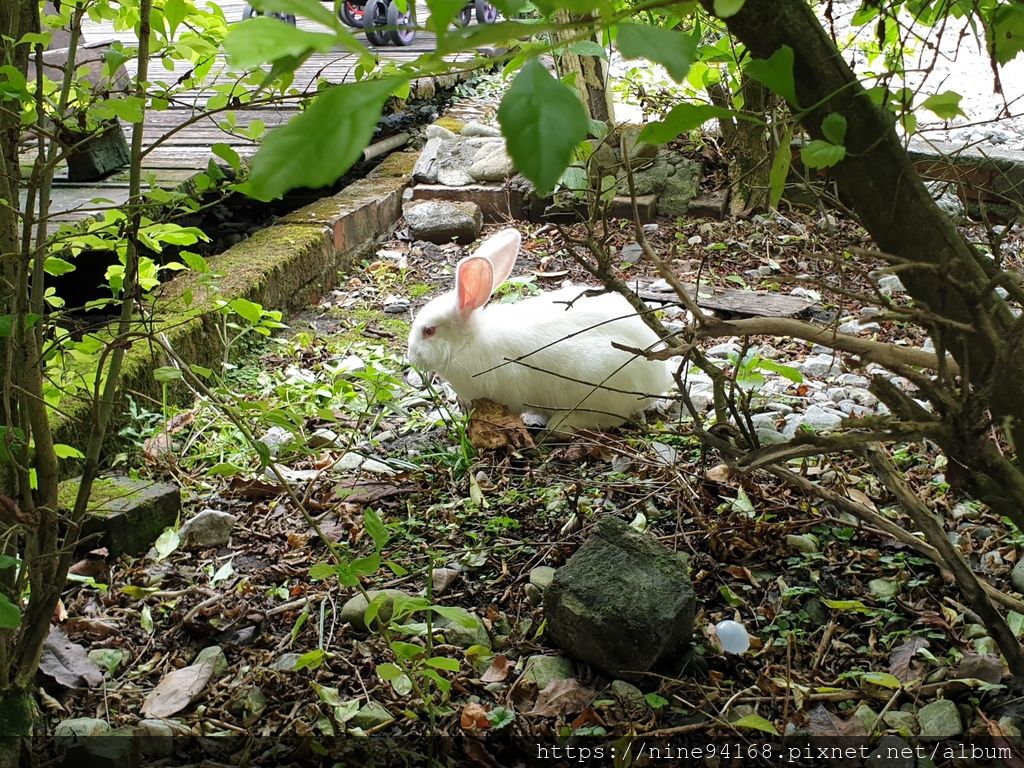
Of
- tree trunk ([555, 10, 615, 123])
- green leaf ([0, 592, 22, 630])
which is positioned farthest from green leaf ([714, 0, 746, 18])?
tree trunk ([555, 10, 615, 123])

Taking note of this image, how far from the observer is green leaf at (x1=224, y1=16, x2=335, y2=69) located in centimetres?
72

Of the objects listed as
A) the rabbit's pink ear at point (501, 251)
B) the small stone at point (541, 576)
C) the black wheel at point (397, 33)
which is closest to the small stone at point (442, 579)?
the small stone at point (541, 576)

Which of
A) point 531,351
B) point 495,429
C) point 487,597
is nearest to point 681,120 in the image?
point 487,597

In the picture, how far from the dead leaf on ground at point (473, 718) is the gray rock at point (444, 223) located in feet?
14.2

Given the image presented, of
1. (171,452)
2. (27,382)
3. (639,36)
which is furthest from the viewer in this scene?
(171,452)

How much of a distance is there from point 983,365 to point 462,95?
906 centimetres

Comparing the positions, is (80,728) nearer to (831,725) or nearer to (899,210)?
(831,725)

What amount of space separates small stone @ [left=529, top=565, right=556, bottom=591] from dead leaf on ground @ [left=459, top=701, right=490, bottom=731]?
18.9 inches

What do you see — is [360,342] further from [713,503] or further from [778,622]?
[778,622]

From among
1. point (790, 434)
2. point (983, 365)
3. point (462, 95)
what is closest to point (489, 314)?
point (790, 434)

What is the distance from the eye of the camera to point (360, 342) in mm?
4605

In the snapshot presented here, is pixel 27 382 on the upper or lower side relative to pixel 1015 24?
lower

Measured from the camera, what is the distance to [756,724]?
190 cm

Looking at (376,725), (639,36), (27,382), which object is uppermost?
(639,36)
